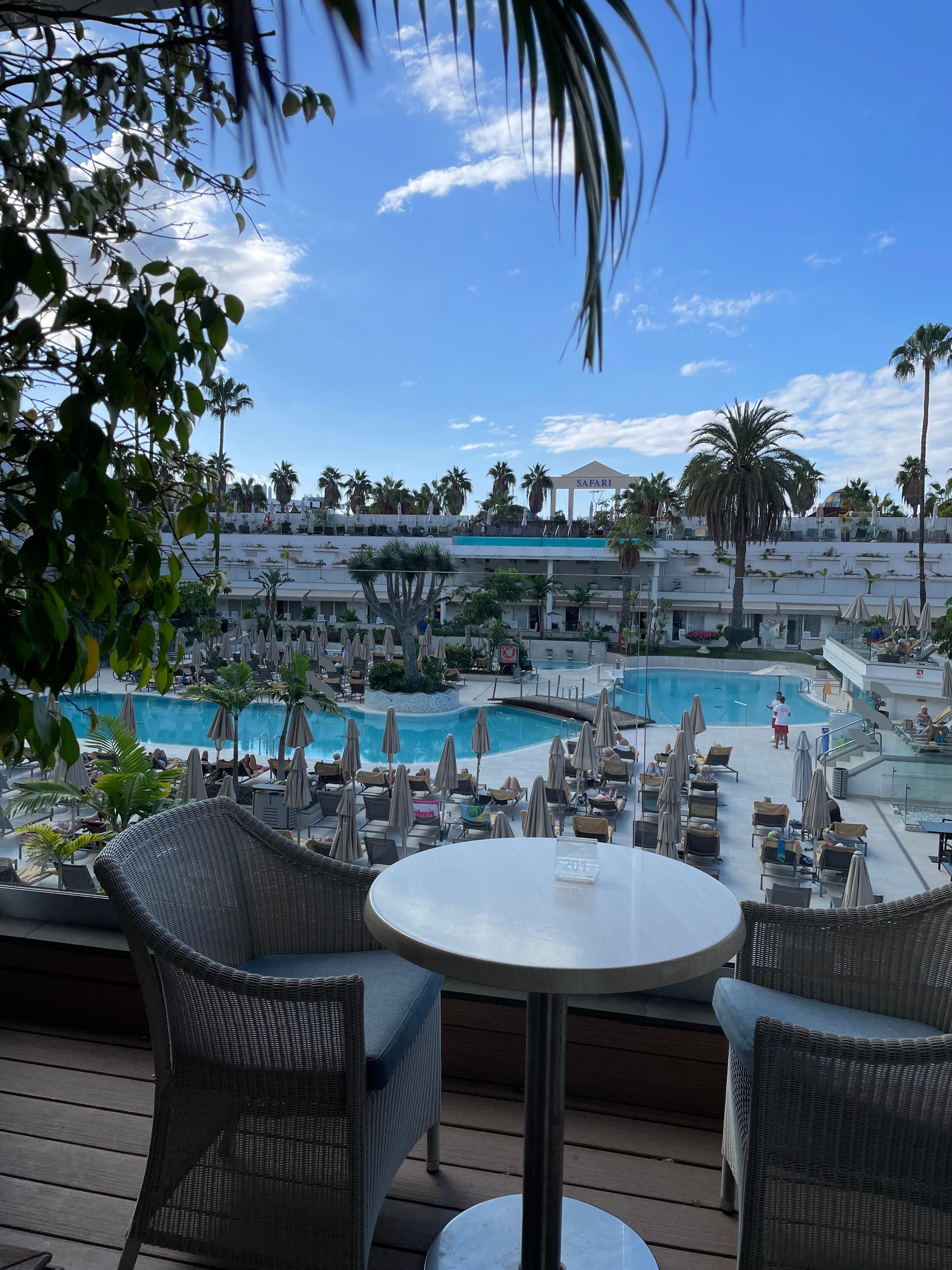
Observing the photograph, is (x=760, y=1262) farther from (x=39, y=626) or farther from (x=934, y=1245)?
(x=39, y=626)

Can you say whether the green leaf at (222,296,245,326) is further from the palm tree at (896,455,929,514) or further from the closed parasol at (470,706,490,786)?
the palm tree at (896,455,929,514)

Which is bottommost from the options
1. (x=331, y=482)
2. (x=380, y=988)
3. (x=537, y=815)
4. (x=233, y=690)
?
(x=537, y=815)

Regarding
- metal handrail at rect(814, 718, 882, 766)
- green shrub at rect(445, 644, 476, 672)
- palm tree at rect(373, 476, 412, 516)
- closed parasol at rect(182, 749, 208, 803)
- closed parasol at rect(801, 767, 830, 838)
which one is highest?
palm tree at rect(373, 476, 412, 516)

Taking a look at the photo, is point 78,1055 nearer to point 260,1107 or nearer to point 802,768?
point 260,1107

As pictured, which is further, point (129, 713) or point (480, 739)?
point (480, 739)

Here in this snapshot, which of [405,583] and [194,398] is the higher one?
[194,398]

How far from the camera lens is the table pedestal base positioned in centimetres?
171

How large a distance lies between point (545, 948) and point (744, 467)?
36.6 ft

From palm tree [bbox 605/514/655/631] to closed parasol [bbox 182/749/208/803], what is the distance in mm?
2131

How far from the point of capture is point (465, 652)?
3197 mm

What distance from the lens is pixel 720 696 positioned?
2.73 m

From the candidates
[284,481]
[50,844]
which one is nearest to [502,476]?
[284,481]

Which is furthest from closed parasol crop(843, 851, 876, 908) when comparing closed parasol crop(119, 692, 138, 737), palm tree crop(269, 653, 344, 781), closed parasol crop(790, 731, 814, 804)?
closed parasol crop(119, 692, 138, 737)

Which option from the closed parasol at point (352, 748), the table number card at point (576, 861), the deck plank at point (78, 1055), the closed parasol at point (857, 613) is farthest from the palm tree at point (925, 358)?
the deck plank at point (78, 1055)
